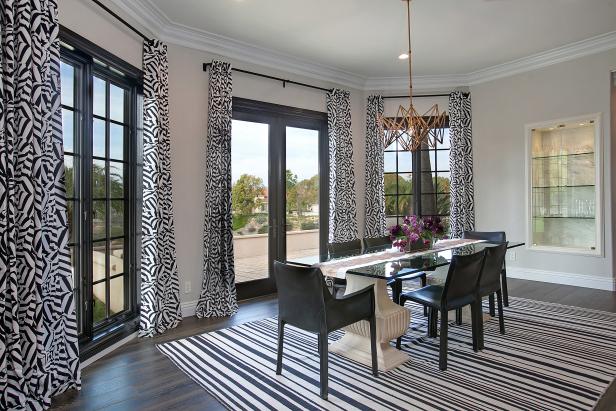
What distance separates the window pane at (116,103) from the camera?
136 inches

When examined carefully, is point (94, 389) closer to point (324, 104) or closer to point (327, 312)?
point (327, 312)

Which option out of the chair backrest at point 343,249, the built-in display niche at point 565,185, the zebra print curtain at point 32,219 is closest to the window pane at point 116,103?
the zebra print curtain at point 32,219

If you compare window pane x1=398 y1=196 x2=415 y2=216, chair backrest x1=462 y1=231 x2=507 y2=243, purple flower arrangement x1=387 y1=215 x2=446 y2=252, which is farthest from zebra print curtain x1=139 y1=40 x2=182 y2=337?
window pane x1=398 y1=196 x2=415 y2=216

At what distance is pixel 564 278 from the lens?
516cm

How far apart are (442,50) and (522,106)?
5.23 ft

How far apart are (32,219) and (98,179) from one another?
116 centimetres

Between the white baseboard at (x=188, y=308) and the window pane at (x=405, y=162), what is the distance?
3674 mm

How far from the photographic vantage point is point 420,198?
606cm

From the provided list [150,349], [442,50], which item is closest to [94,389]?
[150,349]

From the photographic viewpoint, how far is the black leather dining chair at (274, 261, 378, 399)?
95.0 inches

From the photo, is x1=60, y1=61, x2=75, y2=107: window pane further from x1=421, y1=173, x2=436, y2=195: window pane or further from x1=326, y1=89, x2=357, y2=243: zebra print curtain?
x1=421, y1=173, x2=436, y2=195: window pane

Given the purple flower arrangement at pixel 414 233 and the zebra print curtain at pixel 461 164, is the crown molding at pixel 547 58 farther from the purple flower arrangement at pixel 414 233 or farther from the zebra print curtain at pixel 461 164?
the purple flower arrangement at pixel 414 233

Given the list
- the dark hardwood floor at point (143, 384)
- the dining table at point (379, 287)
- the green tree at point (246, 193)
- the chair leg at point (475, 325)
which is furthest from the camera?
the green tree at point (246, 193)

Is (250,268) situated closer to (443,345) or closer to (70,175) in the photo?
(70,175)
